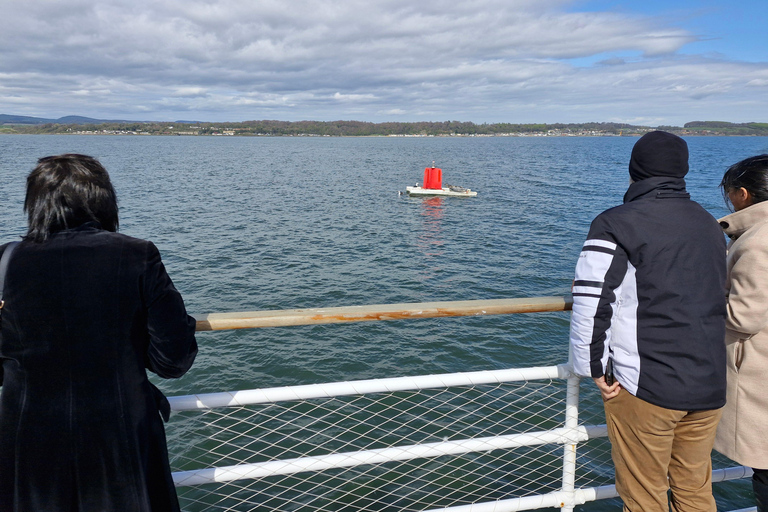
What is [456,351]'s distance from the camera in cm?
1137

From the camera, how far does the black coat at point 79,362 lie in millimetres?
1662

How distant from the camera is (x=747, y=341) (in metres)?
2.31

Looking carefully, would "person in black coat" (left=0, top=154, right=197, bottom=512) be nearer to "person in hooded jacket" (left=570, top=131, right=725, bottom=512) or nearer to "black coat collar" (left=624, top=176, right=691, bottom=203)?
"person in hooded jacket" (left=570, top=131, right=725, bottom=512)

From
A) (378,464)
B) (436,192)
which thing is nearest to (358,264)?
(378,464)

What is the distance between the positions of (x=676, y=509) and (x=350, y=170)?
6172cm

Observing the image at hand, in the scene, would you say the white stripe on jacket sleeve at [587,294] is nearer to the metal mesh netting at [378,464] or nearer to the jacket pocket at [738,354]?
the jacket pocket at [738,354]

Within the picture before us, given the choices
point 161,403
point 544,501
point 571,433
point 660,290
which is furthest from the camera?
point 544,501

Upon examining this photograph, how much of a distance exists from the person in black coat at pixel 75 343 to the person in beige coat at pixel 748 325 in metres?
2.33

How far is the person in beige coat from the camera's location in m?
2.17

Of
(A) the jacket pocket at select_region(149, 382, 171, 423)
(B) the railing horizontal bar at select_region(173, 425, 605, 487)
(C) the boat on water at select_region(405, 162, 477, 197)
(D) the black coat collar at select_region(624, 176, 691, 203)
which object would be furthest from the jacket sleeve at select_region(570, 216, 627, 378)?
(C) the boat on water at select_region(405, 162, 477, 197)

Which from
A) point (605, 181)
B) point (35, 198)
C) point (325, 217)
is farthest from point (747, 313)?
point (605, 181)

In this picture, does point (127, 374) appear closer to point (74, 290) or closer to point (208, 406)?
point (74, 290)

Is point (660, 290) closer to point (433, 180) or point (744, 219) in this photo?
point (744, 219)

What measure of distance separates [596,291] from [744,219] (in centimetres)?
89
